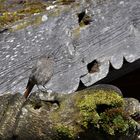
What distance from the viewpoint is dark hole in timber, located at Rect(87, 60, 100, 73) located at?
12.9ft

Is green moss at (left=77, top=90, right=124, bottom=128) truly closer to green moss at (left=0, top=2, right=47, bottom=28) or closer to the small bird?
the small bird

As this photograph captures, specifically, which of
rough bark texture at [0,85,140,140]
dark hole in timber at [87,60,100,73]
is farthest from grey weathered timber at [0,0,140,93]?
rough bark texture at [0,85,140,140]

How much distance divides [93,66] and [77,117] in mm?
1380

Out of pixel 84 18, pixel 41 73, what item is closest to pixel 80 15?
pixel 84 18

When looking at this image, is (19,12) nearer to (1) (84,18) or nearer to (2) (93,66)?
(1) (84,18)

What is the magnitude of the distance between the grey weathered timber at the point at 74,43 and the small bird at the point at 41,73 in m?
0.05

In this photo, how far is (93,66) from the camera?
13.0 feet

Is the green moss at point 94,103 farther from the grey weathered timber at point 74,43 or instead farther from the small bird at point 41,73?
the grey weathered timber at point 74,43

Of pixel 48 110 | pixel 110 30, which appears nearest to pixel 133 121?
pixel 48 110

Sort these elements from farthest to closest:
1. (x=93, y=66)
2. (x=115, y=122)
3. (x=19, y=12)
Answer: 1. (x=93, y=66)
2. (x=19, y=12)
3. (x=115, y=122)

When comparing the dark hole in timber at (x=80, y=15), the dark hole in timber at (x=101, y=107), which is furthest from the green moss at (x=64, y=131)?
the dark hole in timber at (x=80, y=15)

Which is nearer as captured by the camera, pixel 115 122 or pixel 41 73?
pixel 115 122

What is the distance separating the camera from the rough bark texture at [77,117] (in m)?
2.54

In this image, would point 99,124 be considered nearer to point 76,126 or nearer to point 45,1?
point 76,126
